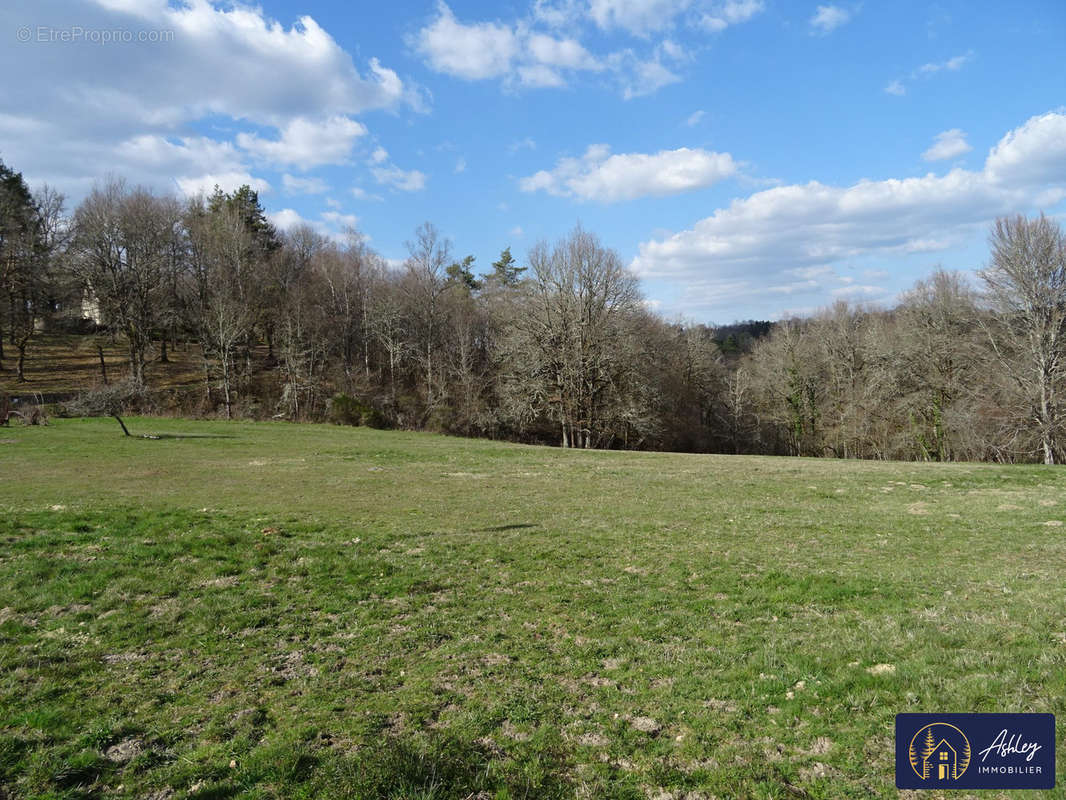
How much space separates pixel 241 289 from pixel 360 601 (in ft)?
166

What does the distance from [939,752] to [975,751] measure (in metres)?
0.30

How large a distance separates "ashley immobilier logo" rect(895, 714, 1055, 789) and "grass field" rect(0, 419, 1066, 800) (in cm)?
16

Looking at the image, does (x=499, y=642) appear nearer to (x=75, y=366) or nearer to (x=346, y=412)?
(x=346, y=412)

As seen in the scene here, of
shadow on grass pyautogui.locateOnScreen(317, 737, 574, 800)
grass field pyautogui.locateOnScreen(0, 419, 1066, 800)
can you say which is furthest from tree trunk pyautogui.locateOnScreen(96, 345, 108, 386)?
shadow on grass pyautogui.locateOnScreen(317, 737, 574, 800)

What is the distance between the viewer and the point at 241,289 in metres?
50.0

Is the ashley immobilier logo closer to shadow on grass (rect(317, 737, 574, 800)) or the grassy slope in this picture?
shadow on grass (rect(317, 737, 574, 800))

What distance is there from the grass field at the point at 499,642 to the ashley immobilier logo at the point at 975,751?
0.16 metres

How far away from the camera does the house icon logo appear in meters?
4.19

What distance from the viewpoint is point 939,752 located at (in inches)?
172

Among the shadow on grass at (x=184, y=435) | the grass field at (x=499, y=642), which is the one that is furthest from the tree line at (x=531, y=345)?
the grass field at (x=499, y=642)

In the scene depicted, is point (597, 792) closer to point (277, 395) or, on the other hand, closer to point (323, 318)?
point (277, 395)

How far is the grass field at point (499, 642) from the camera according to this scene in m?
4.41

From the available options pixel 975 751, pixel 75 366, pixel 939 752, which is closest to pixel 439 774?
pixel 939 752

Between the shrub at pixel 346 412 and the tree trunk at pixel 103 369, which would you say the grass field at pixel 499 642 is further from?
the tree trunk at pixel 103 369
